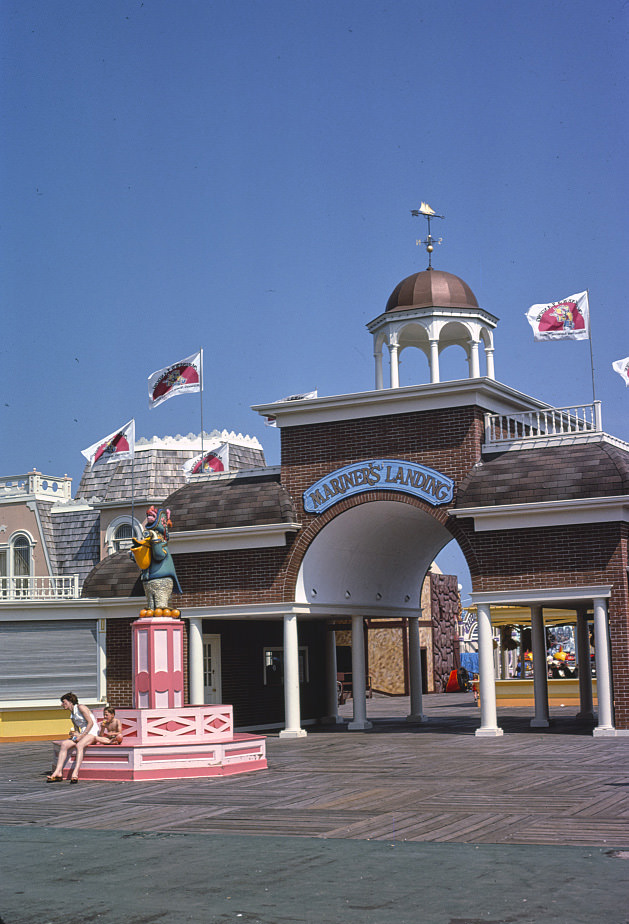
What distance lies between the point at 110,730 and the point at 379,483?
9136 millimetres

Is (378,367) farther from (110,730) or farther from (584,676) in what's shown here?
(110,730)

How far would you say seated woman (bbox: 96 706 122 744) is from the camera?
18578 millimetres

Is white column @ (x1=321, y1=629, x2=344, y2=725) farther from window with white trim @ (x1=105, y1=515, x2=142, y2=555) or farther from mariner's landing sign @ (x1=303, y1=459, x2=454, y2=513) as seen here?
window with white trim @ (x1=105, y1=515, x2=142, y2=555)

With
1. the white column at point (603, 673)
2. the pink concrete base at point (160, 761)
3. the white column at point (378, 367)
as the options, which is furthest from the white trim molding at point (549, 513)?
the pink concrete base at point (160, 761)

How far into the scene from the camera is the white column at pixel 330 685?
31531 mm

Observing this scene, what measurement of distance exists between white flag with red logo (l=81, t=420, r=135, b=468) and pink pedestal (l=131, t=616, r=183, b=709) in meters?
10.5

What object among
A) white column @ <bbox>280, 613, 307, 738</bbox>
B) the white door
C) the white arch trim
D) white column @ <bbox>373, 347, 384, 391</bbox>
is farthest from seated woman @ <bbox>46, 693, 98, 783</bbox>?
white column @ <bbox>373, 347, 384, 391</bbox>

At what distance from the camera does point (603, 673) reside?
22.6m

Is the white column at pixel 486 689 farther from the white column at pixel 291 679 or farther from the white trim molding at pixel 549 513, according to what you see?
the white column at pixel 291 679

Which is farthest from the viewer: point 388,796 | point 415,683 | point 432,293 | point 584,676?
point 415,683

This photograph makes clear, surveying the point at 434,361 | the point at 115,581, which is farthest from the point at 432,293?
the point at 115,581

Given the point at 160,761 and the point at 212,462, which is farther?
the point at 212,462

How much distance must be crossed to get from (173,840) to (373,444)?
48.5 ft

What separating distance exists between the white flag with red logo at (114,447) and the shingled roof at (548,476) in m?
9.78
